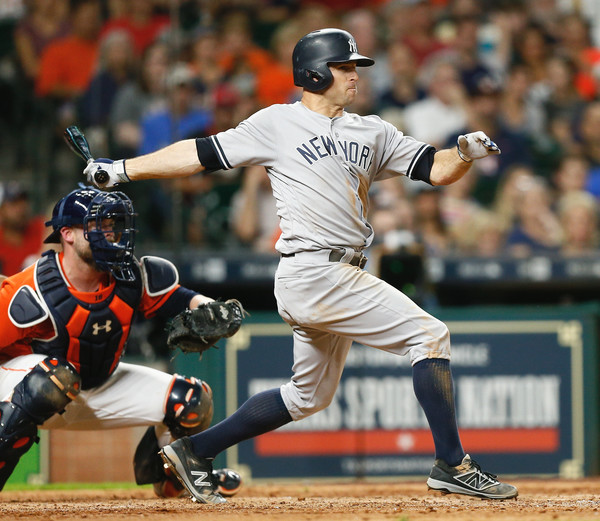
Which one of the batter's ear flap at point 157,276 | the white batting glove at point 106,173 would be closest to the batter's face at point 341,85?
the white batting glove at point 106,173

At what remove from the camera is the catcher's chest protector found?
438cm

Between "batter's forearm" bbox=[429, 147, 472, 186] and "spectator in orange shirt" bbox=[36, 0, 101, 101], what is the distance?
5.34 metres

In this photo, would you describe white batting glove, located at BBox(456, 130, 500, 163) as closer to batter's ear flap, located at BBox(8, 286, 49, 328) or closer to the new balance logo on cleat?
the new balance logo on cleat

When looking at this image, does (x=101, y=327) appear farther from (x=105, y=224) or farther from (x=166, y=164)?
(x=166, y=164)

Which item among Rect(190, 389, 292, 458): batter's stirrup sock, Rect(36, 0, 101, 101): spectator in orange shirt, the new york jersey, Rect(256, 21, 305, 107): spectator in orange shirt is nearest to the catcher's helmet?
the new york jersey

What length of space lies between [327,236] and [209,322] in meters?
0.73

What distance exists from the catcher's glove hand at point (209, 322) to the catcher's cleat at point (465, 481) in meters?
1.09

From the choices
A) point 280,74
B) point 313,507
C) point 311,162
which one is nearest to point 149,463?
point 313,507

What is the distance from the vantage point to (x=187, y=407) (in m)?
4.66

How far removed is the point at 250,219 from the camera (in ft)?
26.8

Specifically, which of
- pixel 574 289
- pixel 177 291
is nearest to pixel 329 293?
pixel 177 291

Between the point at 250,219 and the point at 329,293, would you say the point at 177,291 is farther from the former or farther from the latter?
the point at 250,219

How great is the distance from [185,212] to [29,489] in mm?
2809

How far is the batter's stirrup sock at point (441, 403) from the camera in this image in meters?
3.95
